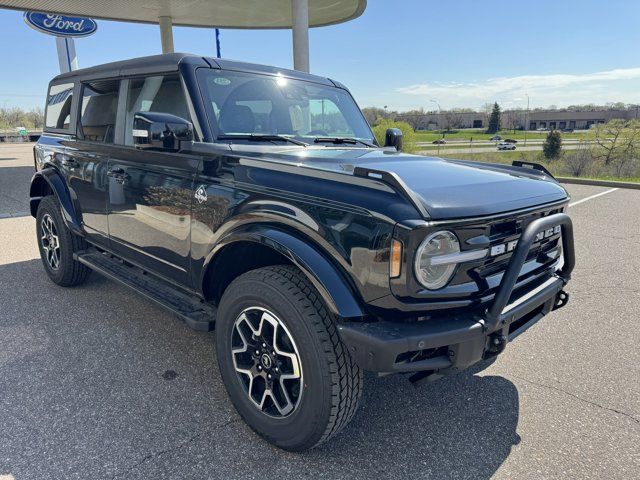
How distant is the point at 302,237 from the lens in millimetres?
2195

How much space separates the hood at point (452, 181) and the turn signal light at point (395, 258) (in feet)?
0.62

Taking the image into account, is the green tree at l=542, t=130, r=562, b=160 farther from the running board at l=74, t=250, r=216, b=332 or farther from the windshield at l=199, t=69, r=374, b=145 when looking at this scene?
the running board at l=74, t=250, r=216, b=332

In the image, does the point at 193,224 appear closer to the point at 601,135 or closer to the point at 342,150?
the point at 342,150

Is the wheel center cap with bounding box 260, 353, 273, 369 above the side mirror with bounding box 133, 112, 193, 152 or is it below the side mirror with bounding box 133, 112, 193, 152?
below

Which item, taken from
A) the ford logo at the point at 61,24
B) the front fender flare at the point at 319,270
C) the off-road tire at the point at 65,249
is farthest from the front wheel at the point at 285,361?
the ford logo at the point at 61,24

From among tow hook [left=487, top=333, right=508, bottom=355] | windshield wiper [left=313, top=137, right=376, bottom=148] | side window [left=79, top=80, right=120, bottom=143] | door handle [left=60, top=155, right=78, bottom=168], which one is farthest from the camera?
door handle [left=60, top=155, right=78, bottom=168]

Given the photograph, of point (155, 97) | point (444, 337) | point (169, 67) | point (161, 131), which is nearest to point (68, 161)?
point (155, 97)

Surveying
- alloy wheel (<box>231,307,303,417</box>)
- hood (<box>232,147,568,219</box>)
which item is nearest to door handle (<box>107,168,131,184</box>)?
hood (<box>232,147,568,219</box>)

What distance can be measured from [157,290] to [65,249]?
176 centimetres

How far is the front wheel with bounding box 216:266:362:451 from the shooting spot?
81.8 inches

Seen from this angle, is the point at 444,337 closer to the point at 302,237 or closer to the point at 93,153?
the point at 302,237

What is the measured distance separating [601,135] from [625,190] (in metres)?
25.0

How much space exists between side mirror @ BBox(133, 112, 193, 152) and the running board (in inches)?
38.6

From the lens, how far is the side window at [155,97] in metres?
2.96
